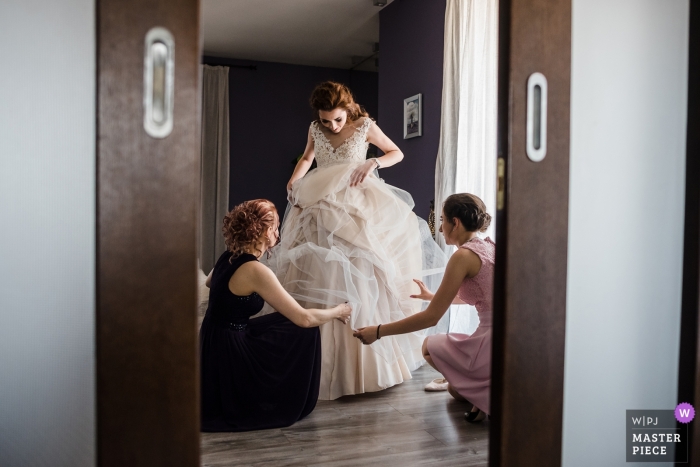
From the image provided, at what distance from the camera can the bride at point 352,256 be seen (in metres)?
2.78

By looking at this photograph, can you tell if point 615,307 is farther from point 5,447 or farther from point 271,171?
point 271,171

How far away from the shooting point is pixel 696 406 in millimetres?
1428

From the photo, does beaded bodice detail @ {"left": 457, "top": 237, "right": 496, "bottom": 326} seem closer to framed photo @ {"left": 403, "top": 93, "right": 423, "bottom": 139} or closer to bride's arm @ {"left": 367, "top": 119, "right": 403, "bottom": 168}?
bride's arm @ {"left": 367, "top": 119, "right": 403, "bottom": 168}

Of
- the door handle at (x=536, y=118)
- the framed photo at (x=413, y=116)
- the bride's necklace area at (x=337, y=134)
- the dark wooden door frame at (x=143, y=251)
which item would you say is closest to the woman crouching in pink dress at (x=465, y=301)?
the bride's necklace area at (x=337, y=134)

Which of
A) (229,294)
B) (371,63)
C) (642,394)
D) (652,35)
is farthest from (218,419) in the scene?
(371,63)

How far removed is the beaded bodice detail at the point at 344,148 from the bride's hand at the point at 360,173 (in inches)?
6.7

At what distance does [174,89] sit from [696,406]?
1400mm

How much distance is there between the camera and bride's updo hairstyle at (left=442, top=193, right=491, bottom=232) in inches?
99.0

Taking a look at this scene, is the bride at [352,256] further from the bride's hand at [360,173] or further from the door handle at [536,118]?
the door handle at [536,118]

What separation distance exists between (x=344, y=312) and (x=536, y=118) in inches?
60.6

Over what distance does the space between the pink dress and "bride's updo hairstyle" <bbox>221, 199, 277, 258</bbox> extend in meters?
0.84

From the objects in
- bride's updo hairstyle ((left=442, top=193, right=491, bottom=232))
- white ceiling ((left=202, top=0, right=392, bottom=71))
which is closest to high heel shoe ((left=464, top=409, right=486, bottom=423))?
bride's updo hairstyle ((left=442, top=193, right=491, bottom=232))

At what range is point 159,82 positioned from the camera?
0.99 metres

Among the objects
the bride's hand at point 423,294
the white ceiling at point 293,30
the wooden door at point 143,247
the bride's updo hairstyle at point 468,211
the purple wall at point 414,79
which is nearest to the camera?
the wooden door at point 143,247
